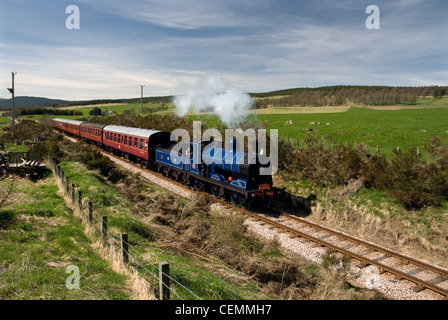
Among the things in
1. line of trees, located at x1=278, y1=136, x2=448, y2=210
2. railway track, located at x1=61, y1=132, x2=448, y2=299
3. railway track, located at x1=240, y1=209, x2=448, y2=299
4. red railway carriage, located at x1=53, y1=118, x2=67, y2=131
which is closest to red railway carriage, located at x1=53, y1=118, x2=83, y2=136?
red railway carriage, located at x1=53, y1=118, x2=67, y2=131

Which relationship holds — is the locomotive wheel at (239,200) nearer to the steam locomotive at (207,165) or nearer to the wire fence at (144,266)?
the steam locomotive at (207,165)

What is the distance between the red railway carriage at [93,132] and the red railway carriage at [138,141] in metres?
3.38

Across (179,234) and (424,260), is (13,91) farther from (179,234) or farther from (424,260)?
(424,260)

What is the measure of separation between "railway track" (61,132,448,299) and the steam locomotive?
111 cm

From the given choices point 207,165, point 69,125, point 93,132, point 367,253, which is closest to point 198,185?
point 207,165

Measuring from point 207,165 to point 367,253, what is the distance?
9088 mm

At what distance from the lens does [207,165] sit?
16969 mm

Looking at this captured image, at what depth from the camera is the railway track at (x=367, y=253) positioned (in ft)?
29.5

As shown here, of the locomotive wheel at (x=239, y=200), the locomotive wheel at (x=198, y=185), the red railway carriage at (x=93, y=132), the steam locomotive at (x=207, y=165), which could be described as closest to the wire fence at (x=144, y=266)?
the steam locomotive at (x=207, y=165)

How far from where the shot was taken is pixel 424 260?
10703 millimetres

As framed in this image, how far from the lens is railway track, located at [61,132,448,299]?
8.99m

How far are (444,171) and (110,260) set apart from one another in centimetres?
1416

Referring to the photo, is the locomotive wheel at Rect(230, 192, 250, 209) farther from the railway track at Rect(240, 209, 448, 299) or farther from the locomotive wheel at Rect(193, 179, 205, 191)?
the locomotive wheel at Rect(193, 179, 205, 191)

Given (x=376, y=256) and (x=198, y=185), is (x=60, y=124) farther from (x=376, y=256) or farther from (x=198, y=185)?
(x=376, y=256)
